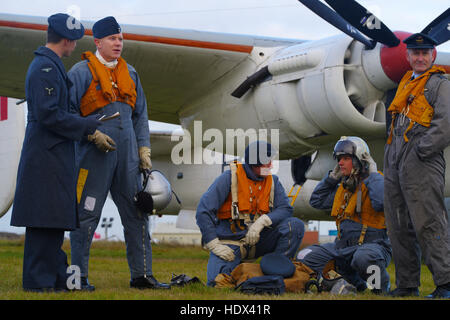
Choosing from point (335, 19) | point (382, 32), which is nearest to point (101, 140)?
point (382, 32)

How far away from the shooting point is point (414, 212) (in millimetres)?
4320

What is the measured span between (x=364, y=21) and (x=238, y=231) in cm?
364

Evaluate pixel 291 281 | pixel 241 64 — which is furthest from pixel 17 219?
pixel 241 64

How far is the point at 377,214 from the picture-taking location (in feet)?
16.9

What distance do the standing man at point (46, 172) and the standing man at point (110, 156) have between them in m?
0.30

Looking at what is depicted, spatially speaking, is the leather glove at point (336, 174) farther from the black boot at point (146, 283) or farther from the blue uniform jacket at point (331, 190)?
the black boot at point (146, 283)

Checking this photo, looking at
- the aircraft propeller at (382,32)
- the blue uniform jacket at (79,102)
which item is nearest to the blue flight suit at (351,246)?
the blue uniform jacket at (79,102)

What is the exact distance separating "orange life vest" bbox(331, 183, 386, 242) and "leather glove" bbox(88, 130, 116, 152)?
6.81 ft

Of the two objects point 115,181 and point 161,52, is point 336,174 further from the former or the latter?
point 161,52

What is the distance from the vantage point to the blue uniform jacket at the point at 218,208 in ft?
16.4

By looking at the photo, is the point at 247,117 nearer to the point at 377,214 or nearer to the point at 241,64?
the point at 241,64
